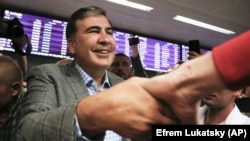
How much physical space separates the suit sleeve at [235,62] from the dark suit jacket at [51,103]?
276 millimetres

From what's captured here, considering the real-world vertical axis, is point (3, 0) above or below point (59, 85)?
above

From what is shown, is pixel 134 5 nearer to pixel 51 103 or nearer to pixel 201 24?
pixel 201 24

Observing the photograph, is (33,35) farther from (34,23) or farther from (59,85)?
(59,85)

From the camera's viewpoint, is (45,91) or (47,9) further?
(47,9)

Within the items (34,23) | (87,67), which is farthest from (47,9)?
(87,67)

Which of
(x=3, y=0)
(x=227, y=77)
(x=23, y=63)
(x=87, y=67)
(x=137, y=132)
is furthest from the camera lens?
(x=3, y=0)

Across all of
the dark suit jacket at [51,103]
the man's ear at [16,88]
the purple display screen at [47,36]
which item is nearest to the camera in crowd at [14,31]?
the man's ear at [16,88]

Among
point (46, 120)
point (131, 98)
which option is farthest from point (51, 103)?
point (131, 98)

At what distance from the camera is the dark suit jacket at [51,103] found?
0.48 meters

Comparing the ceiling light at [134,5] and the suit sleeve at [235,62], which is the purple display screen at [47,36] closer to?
the ceiling light at [134,5]

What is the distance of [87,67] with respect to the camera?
1037 millimetres

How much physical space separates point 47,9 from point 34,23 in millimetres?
219

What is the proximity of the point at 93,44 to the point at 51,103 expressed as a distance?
415mm

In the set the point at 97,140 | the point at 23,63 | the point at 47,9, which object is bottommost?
the point at 97,140
